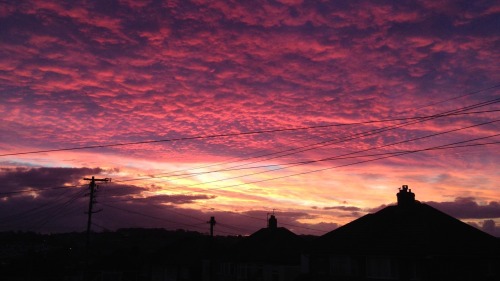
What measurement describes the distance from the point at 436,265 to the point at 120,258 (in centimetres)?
5023

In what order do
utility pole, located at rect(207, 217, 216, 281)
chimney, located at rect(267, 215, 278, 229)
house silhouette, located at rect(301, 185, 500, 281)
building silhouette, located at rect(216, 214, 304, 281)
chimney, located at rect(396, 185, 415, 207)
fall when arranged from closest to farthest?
house silhouette, located at rect(301, 185, 500, 281)
chimney, located at rect(396, 185, 415, 207)
building silhouette, located at rect(216, 214, 304, 281)
utility pole, located at rect(207, 217, 216, 281)
chimney, located at rect(267, 215, 278, 229)

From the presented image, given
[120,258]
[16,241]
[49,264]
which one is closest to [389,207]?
[120,258]

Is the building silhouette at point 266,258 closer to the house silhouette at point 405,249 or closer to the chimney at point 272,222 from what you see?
the chimney at point 272,222

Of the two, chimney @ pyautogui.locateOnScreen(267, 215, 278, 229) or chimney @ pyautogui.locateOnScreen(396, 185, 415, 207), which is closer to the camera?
chimney @ pyautogui.locateOnScreen(396, 185, 415, 207)

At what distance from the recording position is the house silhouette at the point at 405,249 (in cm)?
2947

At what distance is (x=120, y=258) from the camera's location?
66.1 meters

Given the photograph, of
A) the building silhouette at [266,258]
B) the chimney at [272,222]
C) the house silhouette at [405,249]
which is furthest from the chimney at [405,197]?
the chimney at [272,222]

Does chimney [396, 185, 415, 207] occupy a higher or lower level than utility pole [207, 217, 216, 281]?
higher

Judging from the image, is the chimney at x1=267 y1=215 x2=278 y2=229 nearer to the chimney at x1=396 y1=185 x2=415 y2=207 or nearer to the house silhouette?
the house silhouette

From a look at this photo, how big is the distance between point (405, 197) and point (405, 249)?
6323 millimetres

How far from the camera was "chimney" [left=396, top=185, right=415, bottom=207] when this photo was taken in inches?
1398

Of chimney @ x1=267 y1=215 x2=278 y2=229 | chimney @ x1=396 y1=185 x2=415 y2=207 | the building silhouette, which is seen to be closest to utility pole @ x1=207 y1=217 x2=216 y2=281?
the building silhouette

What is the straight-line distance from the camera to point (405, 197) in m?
35.8

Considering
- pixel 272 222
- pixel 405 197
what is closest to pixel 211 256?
pixel 272 222
